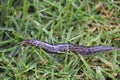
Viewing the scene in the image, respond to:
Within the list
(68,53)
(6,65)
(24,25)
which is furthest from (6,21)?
(68,53)

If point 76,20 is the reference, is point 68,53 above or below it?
below

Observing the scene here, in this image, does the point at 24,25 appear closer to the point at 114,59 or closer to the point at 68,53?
the point at 68,53

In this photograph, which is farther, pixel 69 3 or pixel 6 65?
pixel 69 3

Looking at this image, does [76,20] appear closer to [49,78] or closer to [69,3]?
[69,3]

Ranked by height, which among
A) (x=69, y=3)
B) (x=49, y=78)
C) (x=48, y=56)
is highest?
(x=69, y=3)

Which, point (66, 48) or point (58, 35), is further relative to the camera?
point (58, 35)

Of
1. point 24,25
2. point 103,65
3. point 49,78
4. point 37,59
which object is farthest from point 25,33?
point 103,65
